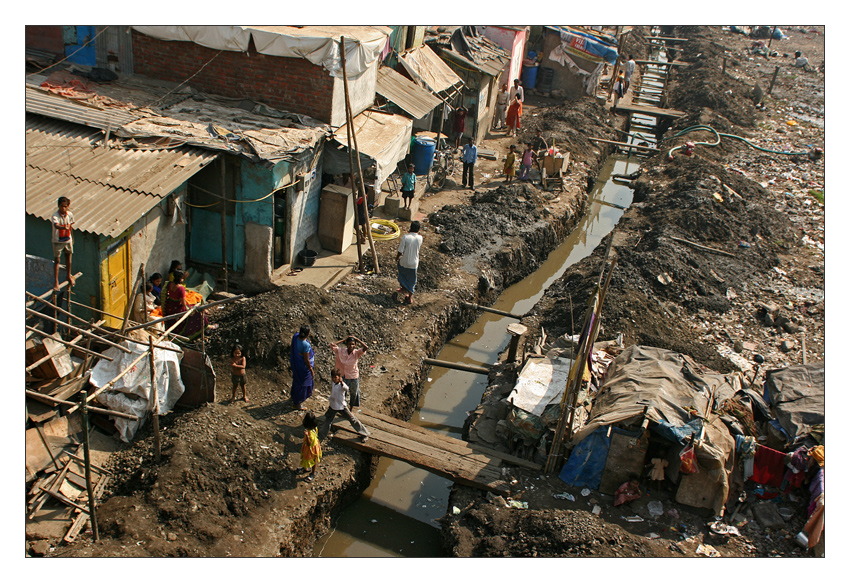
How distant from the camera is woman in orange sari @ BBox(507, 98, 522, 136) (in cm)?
2180

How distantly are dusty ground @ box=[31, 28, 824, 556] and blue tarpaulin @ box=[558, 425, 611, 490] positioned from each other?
0.22 m

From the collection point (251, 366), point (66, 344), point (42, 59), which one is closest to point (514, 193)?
point (251, 366)

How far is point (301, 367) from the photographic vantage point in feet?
29.7

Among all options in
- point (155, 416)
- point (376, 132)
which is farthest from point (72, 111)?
point (155, 416)

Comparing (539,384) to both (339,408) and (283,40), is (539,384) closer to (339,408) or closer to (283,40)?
(339,408)

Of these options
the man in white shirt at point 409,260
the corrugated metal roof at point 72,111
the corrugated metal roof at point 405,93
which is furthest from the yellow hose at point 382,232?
the corrugated metal roof at point 72,111

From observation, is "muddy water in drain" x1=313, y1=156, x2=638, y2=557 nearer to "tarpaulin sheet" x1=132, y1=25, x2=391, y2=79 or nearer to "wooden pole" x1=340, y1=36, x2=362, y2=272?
"wooden pole" x1=340, y1=36, x2=362, y2=272

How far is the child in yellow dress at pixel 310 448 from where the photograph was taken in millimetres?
8102

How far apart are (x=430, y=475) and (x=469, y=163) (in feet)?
31.7

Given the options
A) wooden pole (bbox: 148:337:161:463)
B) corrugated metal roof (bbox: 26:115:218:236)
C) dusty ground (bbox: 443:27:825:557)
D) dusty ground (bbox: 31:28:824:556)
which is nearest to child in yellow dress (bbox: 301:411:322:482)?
dusty ground (bbox: 31:28:824:556)

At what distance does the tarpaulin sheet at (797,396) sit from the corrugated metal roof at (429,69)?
1096 cm

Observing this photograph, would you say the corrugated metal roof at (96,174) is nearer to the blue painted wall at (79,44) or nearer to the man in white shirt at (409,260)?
the blue painted wall at (79,44)

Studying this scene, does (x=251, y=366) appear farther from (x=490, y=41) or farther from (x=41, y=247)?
(x=490, y=41)

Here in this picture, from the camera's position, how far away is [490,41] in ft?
74.9
